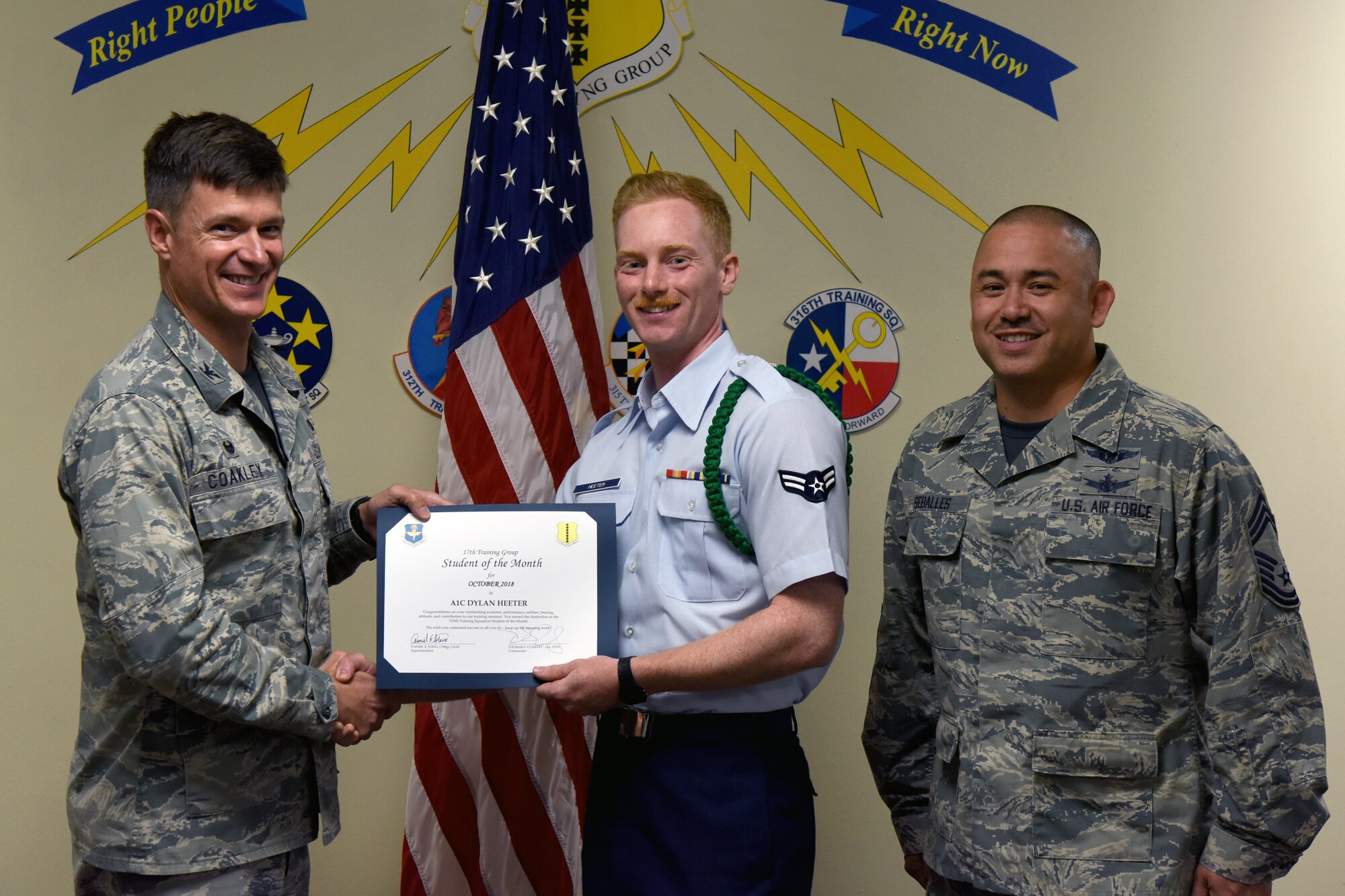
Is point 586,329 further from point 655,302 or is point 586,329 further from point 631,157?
point 655,302

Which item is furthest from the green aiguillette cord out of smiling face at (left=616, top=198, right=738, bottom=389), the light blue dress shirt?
smiling face at (left=616, top=198, right=738, bottom=389)

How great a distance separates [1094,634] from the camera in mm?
1630

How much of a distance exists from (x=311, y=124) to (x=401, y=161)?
0.26 meters

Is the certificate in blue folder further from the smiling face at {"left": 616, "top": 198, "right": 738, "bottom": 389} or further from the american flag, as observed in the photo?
the american flag

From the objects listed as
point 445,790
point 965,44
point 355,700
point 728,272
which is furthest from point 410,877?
point 965,44

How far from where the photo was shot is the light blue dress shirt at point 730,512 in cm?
165

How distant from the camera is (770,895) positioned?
1.69 m

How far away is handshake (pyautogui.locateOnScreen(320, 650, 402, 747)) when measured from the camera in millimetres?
1745

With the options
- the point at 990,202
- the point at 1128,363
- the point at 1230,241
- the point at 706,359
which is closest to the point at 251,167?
the point at 706,359

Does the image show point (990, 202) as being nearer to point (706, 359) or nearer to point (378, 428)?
point (706, 359)

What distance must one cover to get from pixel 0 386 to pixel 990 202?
266 centimetres

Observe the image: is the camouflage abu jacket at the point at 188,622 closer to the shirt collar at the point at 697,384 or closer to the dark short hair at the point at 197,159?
the dark short hair at the point at 197,159

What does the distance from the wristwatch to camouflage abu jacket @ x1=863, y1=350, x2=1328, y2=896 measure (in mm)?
Answer: 520
